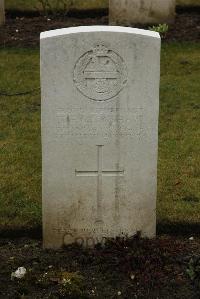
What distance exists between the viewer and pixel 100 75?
16.1 feet

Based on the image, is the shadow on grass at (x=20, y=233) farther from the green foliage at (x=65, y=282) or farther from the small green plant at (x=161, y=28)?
the small green plant at (x=161, y=28)

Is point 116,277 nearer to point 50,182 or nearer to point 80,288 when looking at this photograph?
point 80,288

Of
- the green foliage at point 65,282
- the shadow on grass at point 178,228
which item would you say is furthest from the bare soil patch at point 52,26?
the green foliage at point 65,282

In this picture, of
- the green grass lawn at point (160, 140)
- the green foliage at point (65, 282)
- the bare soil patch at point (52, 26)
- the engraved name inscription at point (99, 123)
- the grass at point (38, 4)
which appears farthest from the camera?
the grass at point (38, 4)

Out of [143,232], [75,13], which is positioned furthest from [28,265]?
[75,13]

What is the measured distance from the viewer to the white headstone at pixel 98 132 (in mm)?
4840

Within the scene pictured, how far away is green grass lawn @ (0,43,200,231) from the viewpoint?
231 inches

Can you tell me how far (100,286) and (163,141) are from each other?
2903mm

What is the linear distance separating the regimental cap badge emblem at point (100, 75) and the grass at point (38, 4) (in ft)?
24.9

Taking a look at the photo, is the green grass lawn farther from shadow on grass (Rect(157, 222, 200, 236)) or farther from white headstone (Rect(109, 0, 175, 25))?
white headstone (Rect(109, 0, 175, 25))

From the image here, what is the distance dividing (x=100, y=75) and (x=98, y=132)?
0.41 metres

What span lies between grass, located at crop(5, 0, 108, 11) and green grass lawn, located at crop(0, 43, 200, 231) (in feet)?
6.75

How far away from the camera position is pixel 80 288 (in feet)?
15.4

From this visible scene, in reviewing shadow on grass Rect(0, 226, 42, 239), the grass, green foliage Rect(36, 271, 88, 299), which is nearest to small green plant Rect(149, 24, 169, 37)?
the grass
